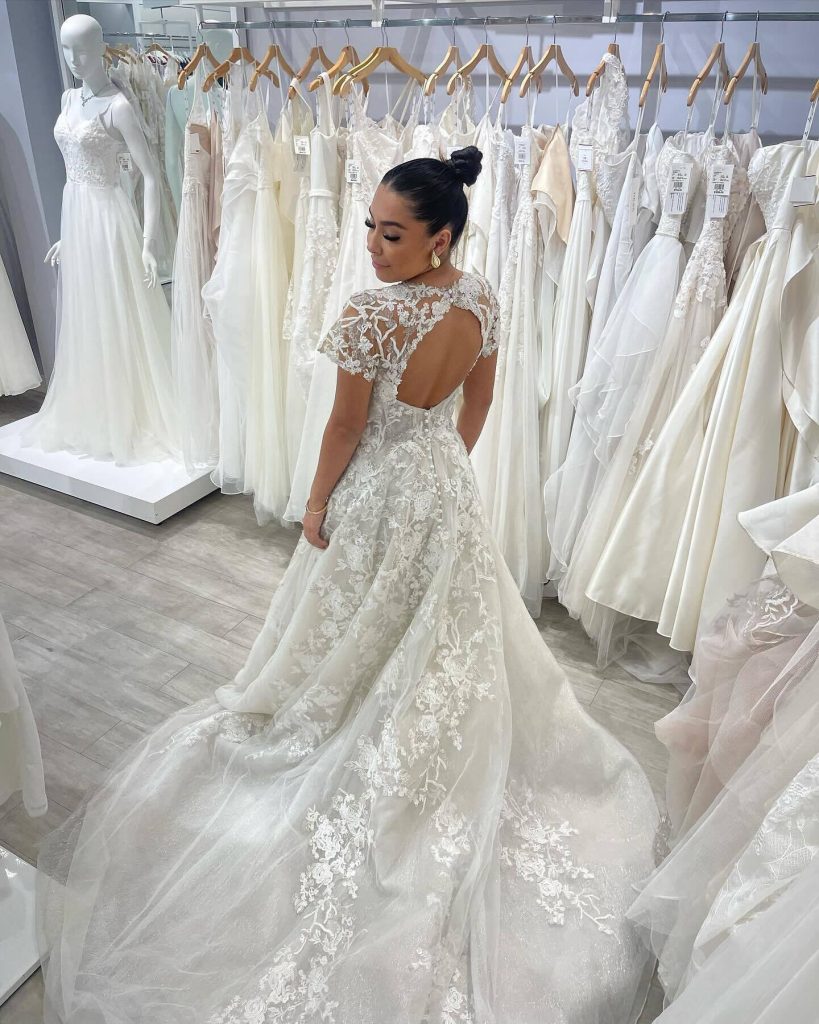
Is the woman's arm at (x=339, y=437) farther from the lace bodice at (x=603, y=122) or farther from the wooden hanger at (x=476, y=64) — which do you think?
the wooden hanger at (x=476, y=64)

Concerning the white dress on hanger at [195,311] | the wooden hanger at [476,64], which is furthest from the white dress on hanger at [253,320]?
the wooden hanger at [476,64]

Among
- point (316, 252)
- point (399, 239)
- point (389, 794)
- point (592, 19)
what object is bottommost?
point (389, 794)

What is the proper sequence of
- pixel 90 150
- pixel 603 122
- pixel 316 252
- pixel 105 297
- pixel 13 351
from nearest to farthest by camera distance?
1. pixel 603 122
2. pixel 316 252
3. pixel 90 150
4. pixel 105 297
5. pixel 13 351

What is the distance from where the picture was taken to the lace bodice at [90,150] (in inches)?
125

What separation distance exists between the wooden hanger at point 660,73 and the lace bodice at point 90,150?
2.04 metres

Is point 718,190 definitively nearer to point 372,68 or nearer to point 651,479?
point 651,479

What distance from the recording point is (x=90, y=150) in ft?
10.6

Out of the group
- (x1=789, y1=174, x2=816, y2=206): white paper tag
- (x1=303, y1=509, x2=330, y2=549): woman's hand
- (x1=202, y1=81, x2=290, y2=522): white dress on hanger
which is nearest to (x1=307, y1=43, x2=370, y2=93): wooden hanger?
(x1=202, y1=81, x2=290, y2=522): white dress on hanger

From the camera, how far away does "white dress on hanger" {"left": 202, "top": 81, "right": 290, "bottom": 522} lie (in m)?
2.94

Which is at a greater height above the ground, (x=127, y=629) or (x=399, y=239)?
(x=399, y=239)

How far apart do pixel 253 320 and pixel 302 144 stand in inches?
25.9

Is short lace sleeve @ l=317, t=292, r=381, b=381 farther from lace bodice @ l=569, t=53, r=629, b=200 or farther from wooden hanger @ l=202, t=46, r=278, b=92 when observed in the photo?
wooden hanger @ l=202, t=46, r=278, b=92

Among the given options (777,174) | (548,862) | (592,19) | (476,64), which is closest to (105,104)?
(476,64)

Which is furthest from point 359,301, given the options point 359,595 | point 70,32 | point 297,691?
point 70,32
